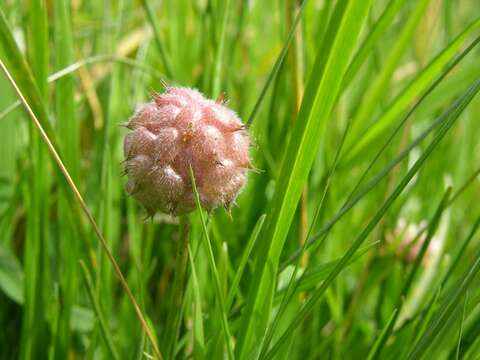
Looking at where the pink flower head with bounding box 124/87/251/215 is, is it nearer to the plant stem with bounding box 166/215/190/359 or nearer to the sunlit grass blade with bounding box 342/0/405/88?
the plant stem with bounding box 166/215/190/359

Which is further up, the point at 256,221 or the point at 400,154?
the point at 400,154

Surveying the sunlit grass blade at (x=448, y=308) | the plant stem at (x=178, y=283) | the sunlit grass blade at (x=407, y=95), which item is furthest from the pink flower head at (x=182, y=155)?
the sunlit grass blade at (x=407, y=95)

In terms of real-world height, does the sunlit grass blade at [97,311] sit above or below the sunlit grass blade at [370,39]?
below

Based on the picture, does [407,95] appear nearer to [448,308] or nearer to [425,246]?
[425,246]

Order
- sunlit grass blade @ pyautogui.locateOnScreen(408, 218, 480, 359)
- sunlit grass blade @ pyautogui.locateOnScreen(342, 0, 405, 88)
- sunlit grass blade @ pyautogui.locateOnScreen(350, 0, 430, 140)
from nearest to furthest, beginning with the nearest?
sunlit grass blade @ pyautogui.locateOnScreen(408, 218, 480, 359), sunlit grass blade @ pyautogui.locateOnScreen(342, 0, 405, 88), sunlit grass blade @ pyautogui.locateOnScreen(350, 0, 430, 140)

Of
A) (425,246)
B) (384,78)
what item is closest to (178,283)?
(425,246)

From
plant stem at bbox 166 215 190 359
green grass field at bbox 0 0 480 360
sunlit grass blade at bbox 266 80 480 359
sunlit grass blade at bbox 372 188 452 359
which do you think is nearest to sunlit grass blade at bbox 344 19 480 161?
green grass field at bbox 0 0 480 360

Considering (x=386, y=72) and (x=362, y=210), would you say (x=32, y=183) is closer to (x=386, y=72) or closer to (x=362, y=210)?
(x=386, y=72)

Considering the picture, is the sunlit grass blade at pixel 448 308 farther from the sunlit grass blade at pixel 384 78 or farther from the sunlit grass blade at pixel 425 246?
the sunlit grass blade at pixel 384 78
